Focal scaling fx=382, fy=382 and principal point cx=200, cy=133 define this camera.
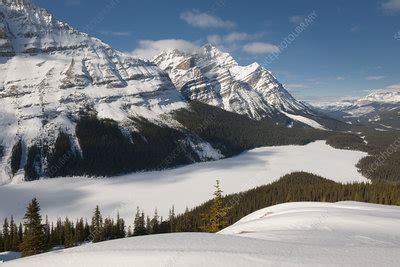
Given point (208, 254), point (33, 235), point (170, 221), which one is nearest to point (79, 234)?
point (170, 221)

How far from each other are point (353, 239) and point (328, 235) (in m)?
1.04

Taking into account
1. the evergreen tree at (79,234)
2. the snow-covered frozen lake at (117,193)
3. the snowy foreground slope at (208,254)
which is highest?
the snowy foreground slope at (208,254)

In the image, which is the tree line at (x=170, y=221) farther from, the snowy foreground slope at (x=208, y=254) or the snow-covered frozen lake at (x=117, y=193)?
the snowy foreground slope at (x=208, y=254)

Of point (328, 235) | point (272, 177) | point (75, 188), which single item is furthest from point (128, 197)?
point (328, 235)

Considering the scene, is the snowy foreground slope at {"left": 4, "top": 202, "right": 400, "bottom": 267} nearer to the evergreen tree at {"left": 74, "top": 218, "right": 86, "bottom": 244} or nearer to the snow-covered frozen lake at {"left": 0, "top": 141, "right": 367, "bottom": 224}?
the evergreen tree at {"left": 74, "top": 218, "right": 86, "bottom": 244}

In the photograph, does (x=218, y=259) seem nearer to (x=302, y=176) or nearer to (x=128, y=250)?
(x=128, y=250)

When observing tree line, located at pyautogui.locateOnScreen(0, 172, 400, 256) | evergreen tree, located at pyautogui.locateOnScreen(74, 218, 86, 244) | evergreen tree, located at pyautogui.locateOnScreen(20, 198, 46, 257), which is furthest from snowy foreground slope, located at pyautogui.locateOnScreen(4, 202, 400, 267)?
evergreen tree, located at pyautogui.locateOnScreen(74, 218, 86, 244)

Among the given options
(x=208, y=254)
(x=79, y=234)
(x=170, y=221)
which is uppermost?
(x=208, y=254)

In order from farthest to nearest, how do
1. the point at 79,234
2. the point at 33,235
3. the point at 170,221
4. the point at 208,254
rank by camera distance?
the point at 170,221
the point at 79,234
the point at 33,235
the point at 208,254

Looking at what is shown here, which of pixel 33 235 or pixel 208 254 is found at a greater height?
pixel 208 254

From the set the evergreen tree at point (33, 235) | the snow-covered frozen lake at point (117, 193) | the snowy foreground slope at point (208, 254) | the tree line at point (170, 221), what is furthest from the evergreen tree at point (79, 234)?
the snowy foreground slope at point (208, 254)

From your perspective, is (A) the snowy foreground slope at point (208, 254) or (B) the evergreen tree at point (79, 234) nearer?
(A) the snowy foreground slope at point (208, 254)

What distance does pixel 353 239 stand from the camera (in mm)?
13750

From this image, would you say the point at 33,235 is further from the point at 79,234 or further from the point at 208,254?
the point at 79,234
